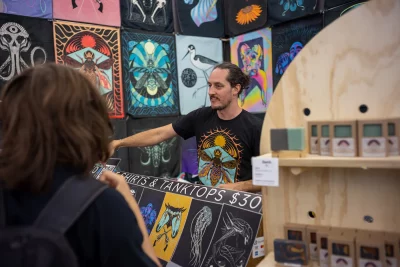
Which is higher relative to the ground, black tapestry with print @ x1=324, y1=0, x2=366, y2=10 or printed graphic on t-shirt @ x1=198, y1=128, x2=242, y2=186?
black tapestry with print @ x1=324, y1=0, x2=366, y2=10

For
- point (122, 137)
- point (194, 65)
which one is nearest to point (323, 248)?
point (122, 137)

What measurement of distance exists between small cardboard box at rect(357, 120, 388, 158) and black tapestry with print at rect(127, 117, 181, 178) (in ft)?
12.5

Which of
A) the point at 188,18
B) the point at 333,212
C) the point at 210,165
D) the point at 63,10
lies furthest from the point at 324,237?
the point at 188,18

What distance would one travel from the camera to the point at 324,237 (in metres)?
1.20

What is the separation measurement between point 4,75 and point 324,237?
3.67 m

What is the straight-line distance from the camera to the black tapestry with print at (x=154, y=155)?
183 inches

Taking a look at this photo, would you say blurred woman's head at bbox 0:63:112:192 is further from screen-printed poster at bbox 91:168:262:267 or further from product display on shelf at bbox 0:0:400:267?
screen-printed poster at bbox 91:168:262:267

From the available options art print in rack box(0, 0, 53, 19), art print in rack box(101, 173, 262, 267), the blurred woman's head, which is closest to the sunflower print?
art print in rack box(0, 0, 53, 19)

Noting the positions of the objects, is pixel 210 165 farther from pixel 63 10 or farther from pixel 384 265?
pixel 63 10

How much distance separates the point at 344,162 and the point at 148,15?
14.1 ft

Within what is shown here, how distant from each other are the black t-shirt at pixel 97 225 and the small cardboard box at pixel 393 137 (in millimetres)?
793

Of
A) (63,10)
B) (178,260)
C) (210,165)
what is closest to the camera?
(178,260)

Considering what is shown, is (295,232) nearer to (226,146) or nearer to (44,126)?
(44,126)

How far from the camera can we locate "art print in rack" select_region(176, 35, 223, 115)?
5.07 meters
